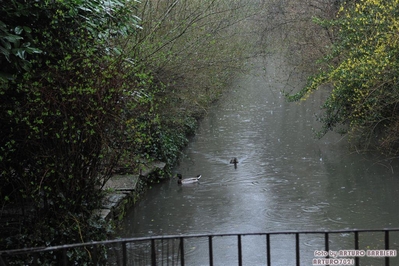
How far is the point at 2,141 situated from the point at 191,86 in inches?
264

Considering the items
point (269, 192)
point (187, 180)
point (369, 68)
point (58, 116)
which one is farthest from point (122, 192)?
point (369, 68)

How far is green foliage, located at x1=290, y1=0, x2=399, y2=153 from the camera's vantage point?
1132 cm

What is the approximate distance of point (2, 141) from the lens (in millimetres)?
7066

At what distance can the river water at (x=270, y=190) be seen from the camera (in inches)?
442

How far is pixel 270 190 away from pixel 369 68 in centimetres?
399

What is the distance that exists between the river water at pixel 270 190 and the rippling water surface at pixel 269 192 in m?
0.02

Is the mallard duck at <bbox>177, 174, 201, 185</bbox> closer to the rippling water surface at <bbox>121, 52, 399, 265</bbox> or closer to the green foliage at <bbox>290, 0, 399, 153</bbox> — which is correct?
the rippling water surface at <bbox>121, 52, 399, 265</bbox>

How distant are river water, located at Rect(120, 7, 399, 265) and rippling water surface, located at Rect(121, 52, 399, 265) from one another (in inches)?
0.8

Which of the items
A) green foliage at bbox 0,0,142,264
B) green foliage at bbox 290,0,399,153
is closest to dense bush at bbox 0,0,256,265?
green foliage at bbox 0,0,142,264

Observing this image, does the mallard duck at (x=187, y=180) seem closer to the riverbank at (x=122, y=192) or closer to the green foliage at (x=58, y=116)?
the riverbank at (x=122, y=192)

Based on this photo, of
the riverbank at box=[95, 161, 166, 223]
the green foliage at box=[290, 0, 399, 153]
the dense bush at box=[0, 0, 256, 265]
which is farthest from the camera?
the green foliage at box=[290, 0, 399, 153]

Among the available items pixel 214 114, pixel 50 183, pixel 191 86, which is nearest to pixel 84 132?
pixel 50 183

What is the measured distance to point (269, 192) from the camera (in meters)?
13.7

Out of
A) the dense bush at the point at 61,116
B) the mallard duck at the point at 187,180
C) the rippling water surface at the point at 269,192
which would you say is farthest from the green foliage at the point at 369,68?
the dense bush at the point at 61,116
